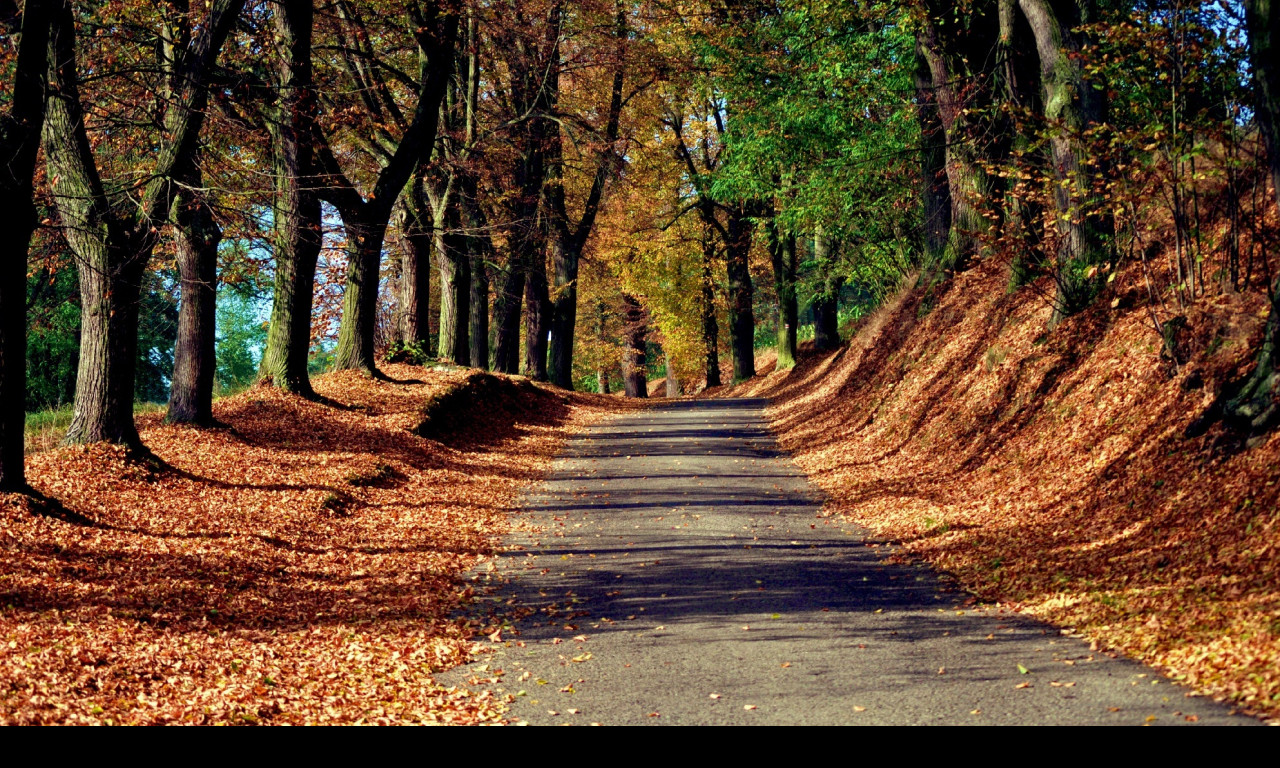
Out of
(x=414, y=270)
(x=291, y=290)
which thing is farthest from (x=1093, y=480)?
(x=414, y=270)

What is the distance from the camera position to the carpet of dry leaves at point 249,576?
6.30 metres

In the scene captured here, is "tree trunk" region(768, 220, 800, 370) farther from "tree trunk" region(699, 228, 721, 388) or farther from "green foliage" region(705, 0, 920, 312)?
"green foliage" region(705, 0, 920, 312)

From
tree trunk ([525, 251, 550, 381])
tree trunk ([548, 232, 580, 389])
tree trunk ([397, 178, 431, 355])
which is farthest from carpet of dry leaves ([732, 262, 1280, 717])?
tree trunk ([548, 232, 580, 389])

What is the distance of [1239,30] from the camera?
10.7 m

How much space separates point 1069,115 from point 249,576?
1147cm

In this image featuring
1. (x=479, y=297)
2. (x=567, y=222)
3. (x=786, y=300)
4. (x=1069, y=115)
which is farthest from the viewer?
(x=786, y=300)

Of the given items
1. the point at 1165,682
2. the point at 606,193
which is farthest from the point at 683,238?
the point at 1165,682

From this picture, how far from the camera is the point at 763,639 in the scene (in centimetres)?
761

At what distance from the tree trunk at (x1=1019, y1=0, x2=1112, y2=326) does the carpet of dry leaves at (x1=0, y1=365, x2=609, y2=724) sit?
834cm

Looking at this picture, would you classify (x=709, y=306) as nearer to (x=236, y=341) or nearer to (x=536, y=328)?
(x=536, y=328)

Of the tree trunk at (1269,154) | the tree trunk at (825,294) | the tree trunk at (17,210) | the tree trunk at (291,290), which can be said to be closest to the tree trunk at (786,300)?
the tree trunk at (825,294)

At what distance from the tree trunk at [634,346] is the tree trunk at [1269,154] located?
36.6 metres

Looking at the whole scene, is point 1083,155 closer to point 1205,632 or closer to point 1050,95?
point 1050,95

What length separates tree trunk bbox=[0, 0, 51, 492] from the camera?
10094 millimetres
